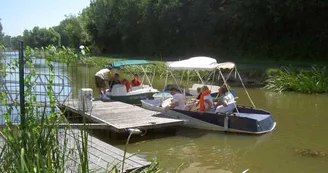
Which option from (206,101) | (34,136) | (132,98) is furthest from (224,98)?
(34,136)

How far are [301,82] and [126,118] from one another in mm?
12832

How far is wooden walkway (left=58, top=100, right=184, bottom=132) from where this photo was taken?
1147 cm

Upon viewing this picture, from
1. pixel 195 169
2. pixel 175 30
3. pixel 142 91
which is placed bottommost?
pixel 195 169

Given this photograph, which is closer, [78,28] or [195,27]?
[195,27]

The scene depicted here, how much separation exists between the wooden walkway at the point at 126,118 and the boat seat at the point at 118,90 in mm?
1986

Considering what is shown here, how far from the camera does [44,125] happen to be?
4.36m

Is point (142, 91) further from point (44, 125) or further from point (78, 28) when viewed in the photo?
point (78, 28)

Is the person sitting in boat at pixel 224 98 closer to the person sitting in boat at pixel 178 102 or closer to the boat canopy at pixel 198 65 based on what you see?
the boat canopy at pixel 198 65

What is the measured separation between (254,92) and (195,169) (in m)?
14.5

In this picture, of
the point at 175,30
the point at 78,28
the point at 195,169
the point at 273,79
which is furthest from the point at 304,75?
the point at 78,28

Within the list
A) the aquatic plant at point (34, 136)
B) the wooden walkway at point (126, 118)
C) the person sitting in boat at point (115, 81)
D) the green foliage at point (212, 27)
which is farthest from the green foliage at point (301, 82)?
the aquatic plant at point (34, 136)

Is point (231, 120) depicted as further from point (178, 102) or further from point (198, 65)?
point (198, 65)

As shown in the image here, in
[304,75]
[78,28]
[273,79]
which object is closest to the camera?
[304,75]

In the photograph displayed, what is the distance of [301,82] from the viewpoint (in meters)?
21.6
